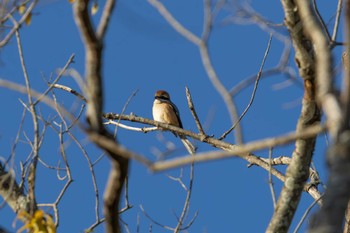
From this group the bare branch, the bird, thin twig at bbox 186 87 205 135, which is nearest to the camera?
the bare branch

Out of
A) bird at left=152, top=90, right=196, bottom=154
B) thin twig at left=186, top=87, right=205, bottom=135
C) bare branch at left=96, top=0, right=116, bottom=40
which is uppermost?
bird at left=152, top=90, right=196, bottom=154

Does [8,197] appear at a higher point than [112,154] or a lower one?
higher

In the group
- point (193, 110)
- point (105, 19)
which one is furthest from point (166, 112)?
point (105, 19)

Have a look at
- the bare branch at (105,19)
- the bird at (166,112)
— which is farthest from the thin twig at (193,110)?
the bird at (166,112)

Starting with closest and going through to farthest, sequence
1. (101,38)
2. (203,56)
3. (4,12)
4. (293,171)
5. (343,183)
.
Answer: (343,183), (101,38), (203,56), (293,171), (4,12)

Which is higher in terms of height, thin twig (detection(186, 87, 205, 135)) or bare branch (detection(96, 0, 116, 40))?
thin twig (detection(186, 87, 205, 135))

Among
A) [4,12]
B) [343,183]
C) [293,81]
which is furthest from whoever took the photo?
[4,12]

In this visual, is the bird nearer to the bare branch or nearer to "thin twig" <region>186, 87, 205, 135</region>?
"thin twig" <region>186, 87, 205, 135</region>

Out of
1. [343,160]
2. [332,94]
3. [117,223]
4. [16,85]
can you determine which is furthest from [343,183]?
[16,85]

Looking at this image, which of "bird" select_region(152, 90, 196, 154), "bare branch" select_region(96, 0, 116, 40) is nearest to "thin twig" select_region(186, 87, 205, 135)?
"bare branch" select_region(96, 0, 116, 40)

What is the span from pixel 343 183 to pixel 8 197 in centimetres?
211

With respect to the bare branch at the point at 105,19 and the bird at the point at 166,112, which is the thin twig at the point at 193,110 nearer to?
the bare branch at the point at 105,19

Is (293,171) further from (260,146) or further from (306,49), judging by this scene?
(260,146)

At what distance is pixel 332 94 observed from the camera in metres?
1.77
